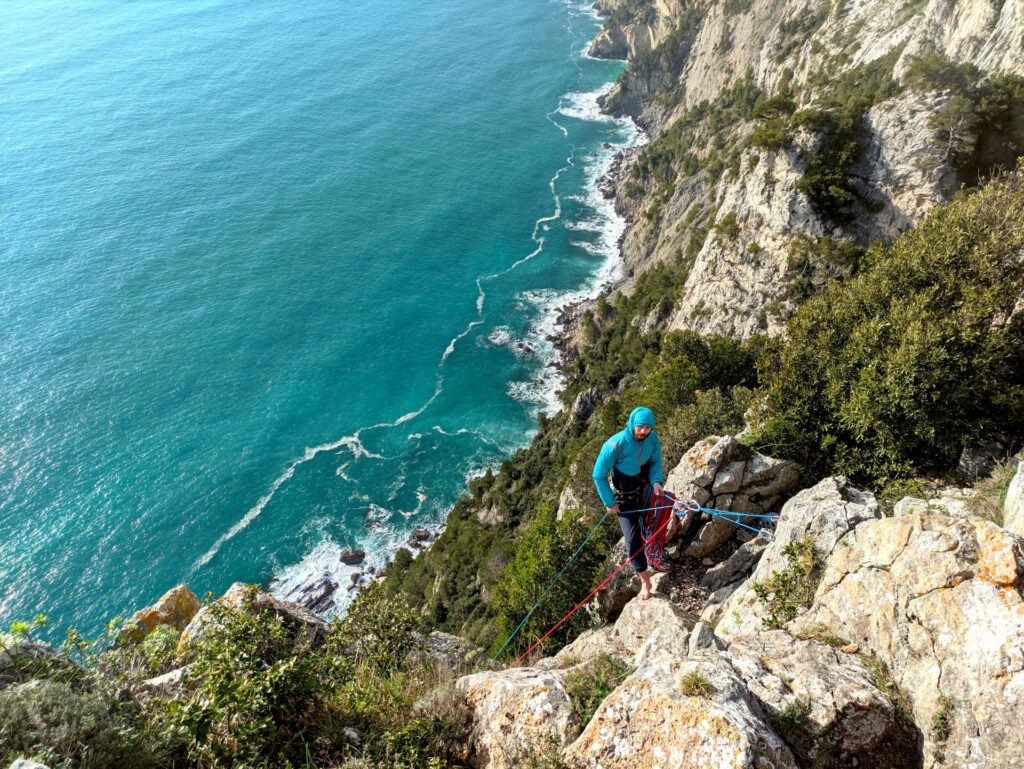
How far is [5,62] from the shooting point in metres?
142

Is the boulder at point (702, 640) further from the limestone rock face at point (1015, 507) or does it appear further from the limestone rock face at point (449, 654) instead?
the limestone rock face at point (1015, 507)

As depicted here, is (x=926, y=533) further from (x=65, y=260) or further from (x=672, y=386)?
(x=65, y=260)

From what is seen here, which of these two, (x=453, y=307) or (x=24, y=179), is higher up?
(x=24, y=179)

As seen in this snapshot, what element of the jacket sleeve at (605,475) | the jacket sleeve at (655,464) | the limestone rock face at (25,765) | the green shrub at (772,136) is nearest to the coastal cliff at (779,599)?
the limestone rock face at (25,765)

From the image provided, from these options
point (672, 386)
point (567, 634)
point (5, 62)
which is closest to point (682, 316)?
point (672, 386)

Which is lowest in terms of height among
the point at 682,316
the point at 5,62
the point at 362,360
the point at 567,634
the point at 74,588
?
the point at 74,588

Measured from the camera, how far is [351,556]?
5347 cm

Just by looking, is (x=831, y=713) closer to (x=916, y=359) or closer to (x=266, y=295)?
(x=916, y=359)

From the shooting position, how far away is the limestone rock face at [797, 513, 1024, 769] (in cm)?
663

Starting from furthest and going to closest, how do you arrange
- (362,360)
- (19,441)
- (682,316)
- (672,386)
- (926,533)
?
(362,360)
(19,441)
(682,316)
(672,386)
(926,533)

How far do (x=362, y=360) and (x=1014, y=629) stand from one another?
230ft

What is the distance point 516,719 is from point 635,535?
625 cm

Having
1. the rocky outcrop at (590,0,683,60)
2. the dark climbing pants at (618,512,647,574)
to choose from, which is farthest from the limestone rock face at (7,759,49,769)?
the rocky outcrop at (590,0,683,60)

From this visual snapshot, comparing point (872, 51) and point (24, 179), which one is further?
point (24, 179)
